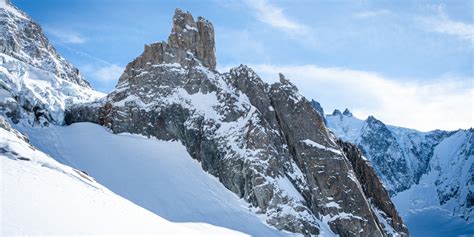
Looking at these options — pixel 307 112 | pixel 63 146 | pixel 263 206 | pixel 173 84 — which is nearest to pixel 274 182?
pixel 263 206

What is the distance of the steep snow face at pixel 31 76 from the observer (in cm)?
7531

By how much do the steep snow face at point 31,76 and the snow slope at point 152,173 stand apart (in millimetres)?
4636

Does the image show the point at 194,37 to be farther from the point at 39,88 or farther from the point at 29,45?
the point at 29,45

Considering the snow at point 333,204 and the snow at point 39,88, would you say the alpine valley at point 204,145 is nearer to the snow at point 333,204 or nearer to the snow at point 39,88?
the snow at point 333,204

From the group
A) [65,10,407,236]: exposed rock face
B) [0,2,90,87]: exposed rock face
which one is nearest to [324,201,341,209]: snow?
[65,10,407,236]: exposed rock face

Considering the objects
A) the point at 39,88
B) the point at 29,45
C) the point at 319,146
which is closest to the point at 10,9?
the point at 29,45

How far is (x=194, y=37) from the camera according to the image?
83062 millimetres

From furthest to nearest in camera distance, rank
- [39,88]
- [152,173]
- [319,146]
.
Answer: [39,88]
[319,146]
[152,173]

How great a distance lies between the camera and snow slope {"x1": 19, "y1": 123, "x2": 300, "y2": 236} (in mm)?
61375

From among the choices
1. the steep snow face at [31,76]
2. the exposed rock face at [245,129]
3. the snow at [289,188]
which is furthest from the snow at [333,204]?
the steep snow face at [31,76]

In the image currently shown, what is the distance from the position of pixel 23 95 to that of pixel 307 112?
44.4 metres

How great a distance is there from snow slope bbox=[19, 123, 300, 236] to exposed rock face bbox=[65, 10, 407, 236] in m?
2.14

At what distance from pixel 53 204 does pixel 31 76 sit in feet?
225

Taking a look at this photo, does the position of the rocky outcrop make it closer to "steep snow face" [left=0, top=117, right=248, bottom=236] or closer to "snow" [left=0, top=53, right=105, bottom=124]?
"steep snow face" [left=0, top=117, right=248, bottom=236]
